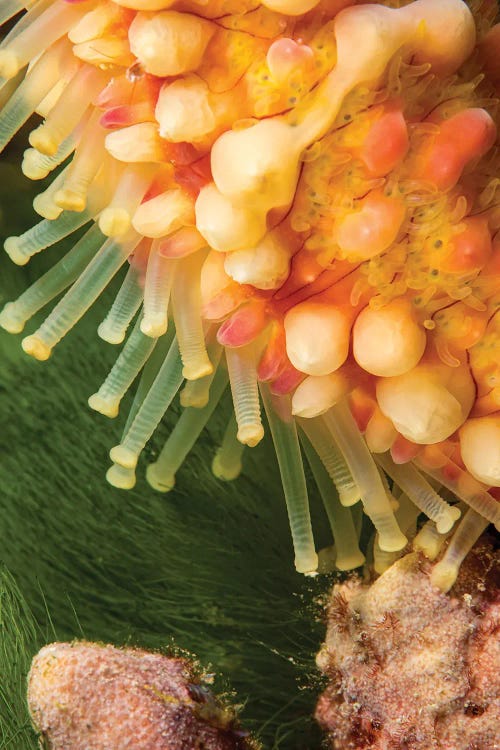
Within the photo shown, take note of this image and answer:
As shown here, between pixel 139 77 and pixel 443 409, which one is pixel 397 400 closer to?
pixel 443 409

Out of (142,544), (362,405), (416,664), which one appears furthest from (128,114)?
(416,664)

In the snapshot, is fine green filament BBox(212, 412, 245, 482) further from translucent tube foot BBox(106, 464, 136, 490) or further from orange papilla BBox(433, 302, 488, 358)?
orange papilla BBox(433, 302, 488, 358)

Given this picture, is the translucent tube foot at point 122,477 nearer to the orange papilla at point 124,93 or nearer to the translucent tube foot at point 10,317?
the translucent tube foot at point 10,317

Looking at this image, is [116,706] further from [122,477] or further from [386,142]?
[386,142]

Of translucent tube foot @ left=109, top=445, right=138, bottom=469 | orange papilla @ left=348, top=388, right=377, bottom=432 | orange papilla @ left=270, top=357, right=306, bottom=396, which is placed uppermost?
translucent tube foot @ left=109, top=445, right=138, bottom=469

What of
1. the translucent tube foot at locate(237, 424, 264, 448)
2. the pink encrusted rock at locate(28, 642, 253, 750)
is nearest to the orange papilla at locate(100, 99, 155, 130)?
the translucent tube foot at locate(237, 424, 264, 448)

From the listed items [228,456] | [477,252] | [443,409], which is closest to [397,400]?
[443,409]

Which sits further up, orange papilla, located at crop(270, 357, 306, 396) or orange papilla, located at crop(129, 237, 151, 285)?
orange papilla, located at crop(129, 237, 151, 285)
